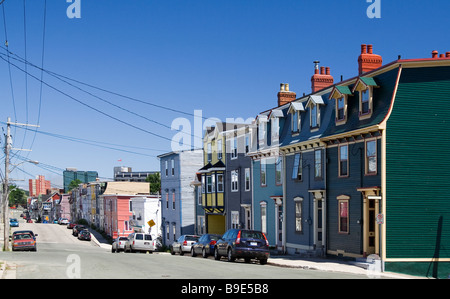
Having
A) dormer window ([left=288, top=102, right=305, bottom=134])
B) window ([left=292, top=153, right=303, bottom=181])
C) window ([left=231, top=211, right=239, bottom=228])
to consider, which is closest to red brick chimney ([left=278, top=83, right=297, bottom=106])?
dormer window ([left=288, top=102, right=305, bottom=134])

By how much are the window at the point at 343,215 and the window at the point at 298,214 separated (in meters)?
4.72

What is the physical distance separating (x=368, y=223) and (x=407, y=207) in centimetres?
238

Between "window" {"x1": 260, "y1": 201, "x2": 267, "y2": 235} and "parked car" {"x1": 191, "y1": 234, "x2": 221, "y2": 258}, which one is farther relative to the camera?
A: "window" {"x1": 260, "y1": 201, "x2": 267, "y2": 235}

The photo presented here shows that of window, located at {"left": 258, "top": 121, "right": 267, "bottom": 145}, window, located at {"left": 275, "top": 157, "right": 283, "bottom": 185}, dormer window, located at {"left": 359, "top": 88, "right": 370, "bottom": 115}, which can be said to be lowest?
window, located at {"left": 275, "top": 157, "right": 283, "bottom": 185}

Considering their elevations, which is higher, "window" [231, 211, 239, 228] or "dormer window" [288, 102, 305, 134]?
"dormer window" [288, 102, 305, 134]

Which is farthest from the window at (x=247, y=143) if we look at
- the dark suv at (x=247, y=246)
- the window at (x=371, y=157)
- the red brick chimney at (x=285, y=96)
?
the window at (x=371, y=157)

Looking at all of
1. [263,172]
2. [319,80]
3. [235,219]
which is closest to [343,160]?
[319,80]

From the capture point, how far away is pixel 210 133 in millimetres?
56656

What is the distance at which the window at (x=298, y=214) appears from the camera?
37188 mm

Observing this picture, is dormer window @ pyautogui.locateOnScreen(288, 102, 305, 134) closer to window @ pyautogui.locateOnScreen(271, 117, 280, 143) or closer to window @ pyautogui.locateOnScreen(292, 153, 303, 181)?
window @ pyautogui.locateOnScreen(292, 153, 303, 181)

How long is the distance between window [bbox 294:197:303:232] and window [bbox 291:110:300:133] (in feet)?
14.5

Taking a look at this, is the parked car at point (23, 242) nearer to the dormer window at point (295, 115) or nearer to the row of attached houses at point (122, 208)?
the row of attached houses at point (122, 208)

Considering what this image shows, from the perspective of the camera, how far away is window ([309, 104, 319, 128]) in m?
35.2

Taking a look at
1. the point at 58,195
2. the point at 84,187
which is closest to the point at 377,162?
the point at 84,187
